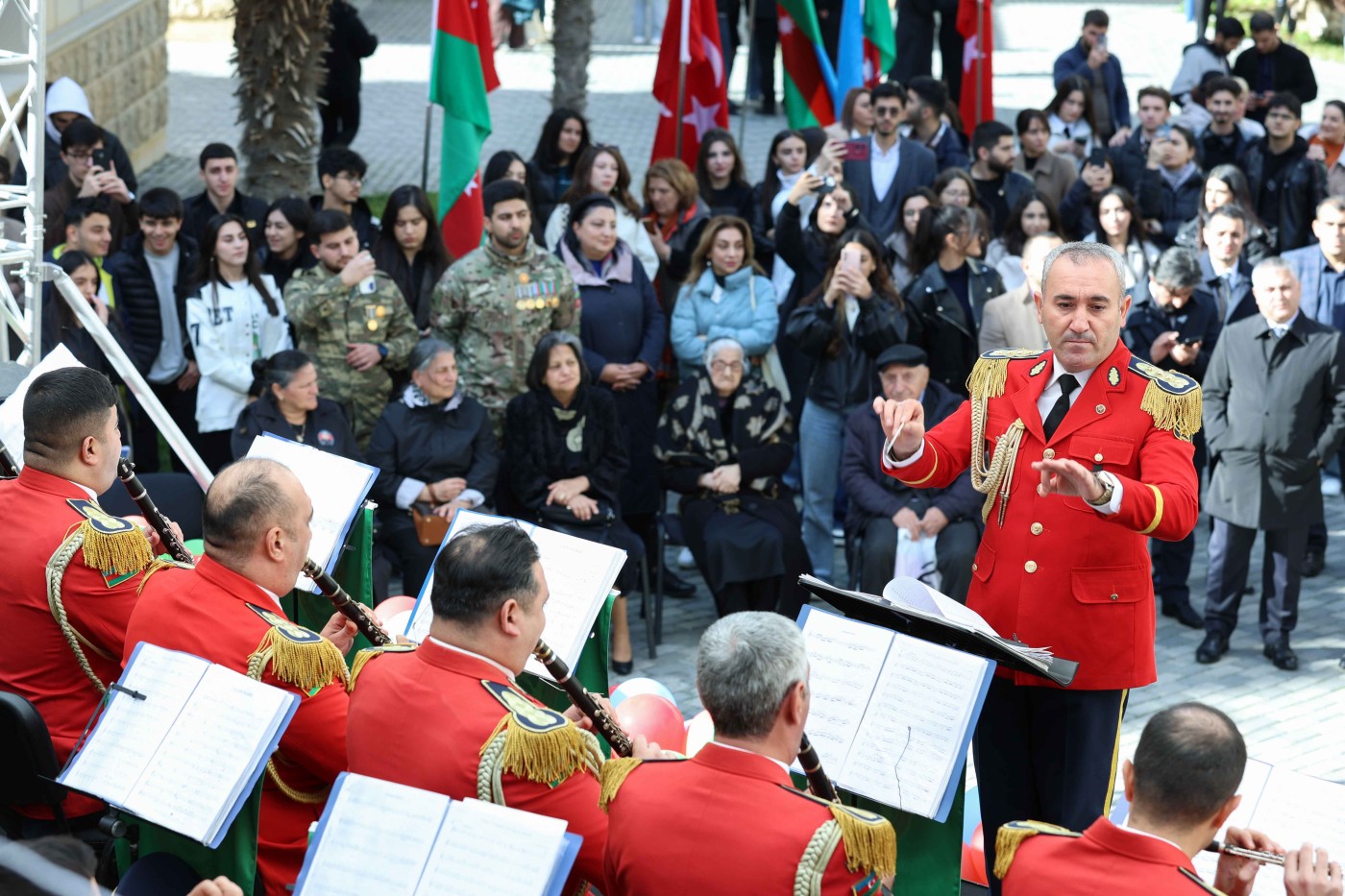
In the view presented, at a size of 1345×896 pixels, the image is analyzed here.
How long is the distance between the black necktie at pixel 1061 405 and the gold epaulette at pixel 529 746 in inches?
62.5

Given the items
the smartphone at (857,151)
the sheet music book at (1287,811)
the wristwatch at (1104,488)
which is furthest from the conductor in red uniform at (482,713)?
the smartphone at (857,151)

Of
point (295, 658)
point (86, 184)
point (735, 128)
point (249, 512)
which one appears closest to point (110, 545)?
point (249, 512)

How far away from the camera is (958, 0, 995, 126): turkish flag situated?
1242cm

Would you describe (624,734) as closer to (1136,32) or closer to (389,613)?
(389,613)

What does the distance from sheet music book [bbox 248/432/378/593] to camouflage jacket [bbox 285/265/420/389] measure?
2420 mm

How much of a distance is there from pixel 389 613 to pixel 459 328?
249 cm

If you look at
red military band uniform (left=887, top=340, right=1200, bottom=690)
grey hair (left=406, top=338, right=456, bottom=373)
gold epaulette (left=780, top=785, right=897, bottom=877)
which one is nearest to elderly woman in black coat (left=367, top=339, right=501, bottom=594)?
grey hair (left=406, top=338, right=456, bottom=373)

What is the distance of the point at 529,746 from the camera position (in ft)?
11.3

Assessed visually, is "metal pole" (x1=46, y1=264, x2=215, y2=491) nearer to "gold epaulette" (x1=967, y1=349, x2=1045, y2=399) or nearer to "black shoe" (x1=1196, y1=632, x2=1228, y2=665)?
"gold epaulette" (x1=967, y1=349, x2=1045, y2=399)

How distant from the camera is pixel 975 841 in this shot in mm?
4828

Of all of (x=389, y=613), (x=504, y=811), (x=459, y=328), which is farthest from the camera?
(x=459, y=328)

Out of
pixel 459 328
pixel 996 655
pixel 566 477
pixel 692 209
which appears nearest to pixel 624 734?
pixel 996 655

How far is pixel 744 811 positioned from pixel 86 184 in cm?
654

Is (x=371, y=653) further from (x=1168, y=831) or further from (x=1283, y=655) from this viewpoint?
(x=1283, y=655)
